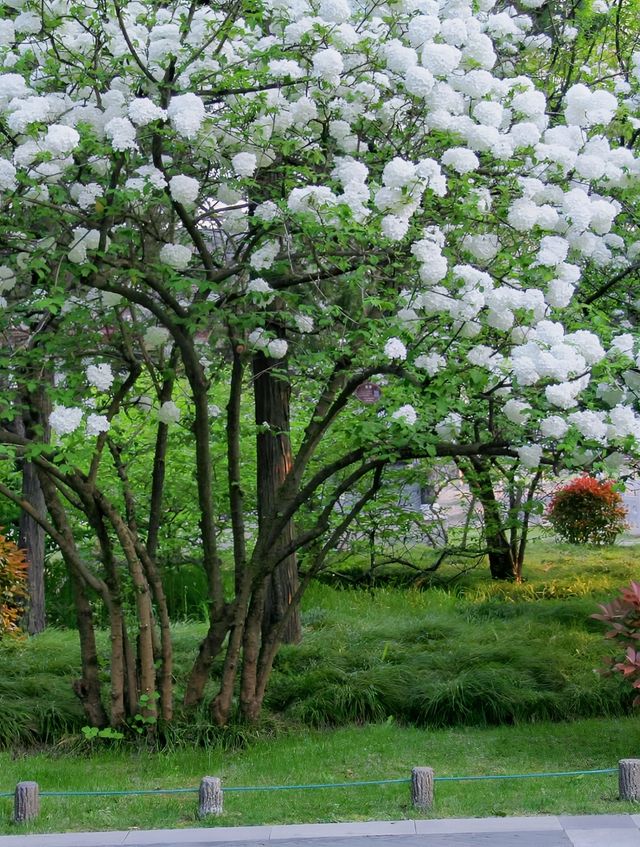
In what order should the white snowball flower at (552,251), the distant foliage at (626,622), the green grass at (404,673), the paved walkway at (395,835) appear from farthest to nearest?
the green grass at (404,673), the distant foliage at (626,622), the white snowball flower at (552,251), the paved walkway at (395,835)

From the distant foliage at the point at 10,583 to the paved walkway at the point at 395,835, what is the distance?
4.81 m

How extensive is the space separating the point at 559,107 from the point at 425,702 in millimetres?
4244

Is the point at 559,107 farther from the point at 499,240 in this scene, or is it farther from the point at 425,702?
the point at 425,702

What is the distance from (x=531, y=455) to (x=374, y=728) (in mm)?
2719

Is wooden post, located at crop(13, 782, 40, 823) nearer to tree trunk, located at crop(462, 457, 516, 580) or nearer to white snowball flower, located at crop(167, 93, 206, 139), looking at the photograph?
white snowball flower, located at crop(167, 93, 206, 139)

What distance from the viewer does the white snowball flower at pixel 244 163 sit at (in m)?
6.01

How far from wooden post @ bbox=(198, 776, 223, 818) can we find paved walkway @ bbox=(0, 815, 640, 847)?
188 mm

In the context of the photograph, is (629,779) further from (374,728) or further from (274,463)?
(274,463)

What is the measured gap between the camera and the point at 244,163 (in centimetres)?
600

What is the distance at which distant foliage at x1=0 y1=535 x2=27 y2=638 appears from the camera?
10.2m

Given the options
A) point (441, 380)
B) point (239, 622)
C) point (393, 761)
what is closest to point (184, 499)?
point (239, 622)

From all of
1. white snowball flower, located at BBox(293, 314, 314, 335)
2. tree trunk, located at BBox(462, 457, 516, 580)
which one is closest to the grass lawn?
tree trunk, located at BBox(462, 457, 516, 580)

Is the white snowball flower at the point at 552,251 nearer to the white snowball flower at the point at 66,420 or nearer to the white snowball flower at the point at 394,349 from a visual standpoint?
the white snowball flower at the point at 394,349

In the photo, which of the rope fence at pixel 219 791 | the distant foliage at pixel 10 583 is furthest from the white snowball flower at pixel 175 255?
the distant foliage at pixel 10 583
